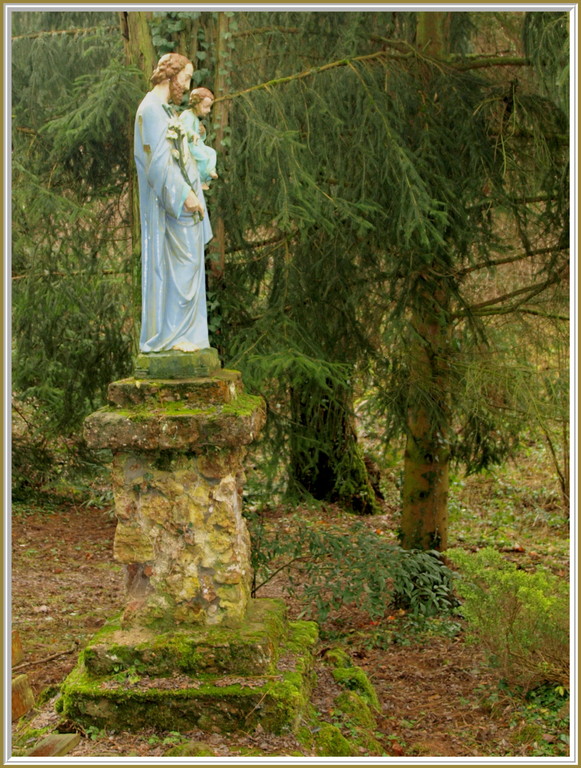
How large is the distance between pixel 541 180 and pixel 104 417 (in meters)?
5.02

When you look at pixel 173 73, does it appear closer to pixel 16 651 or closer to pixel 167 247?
pixel 167 247

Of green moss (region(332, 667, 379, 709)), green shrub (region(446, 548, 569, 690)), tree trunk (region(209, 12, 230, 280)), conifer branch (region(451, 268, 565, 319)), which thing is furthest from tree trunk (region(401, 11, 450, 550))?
green moss (region(332, 667, 379, 709))

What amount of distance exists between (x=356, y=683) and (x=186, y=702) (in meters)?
1.56

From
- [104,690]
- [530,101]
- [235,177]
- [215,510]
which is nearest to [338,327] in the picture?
[235,177]

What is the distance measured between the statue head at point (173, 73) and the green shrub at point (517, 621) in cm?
368

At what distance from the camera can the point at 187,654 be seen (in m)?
4.95

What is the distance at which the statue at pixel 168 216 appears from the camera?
5117mm

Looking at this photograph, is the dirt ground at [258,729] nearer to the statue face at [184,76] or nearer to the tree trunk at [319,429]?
the tree trunk at [319,429]

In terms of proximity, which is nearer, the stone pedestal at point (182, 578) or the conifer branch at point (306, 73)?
the stone pedestal at point (182, 578)

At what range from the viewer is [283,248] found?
25.5 feet

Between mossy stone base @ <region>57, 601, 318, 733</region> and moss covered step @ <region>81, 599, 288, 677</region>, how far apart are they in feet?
0.05

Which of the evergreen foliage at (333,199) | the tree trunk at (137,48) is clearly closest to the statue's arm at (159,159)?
the evergreen foliage at (333,199)

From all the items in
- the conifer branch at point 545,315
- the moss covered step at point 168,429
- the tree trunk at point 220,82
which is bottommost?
the moss covered step at point 168,429

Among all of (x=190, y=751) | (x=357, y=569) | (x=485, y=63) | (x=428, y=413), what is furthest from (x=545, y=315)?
(x=190, y=751)
